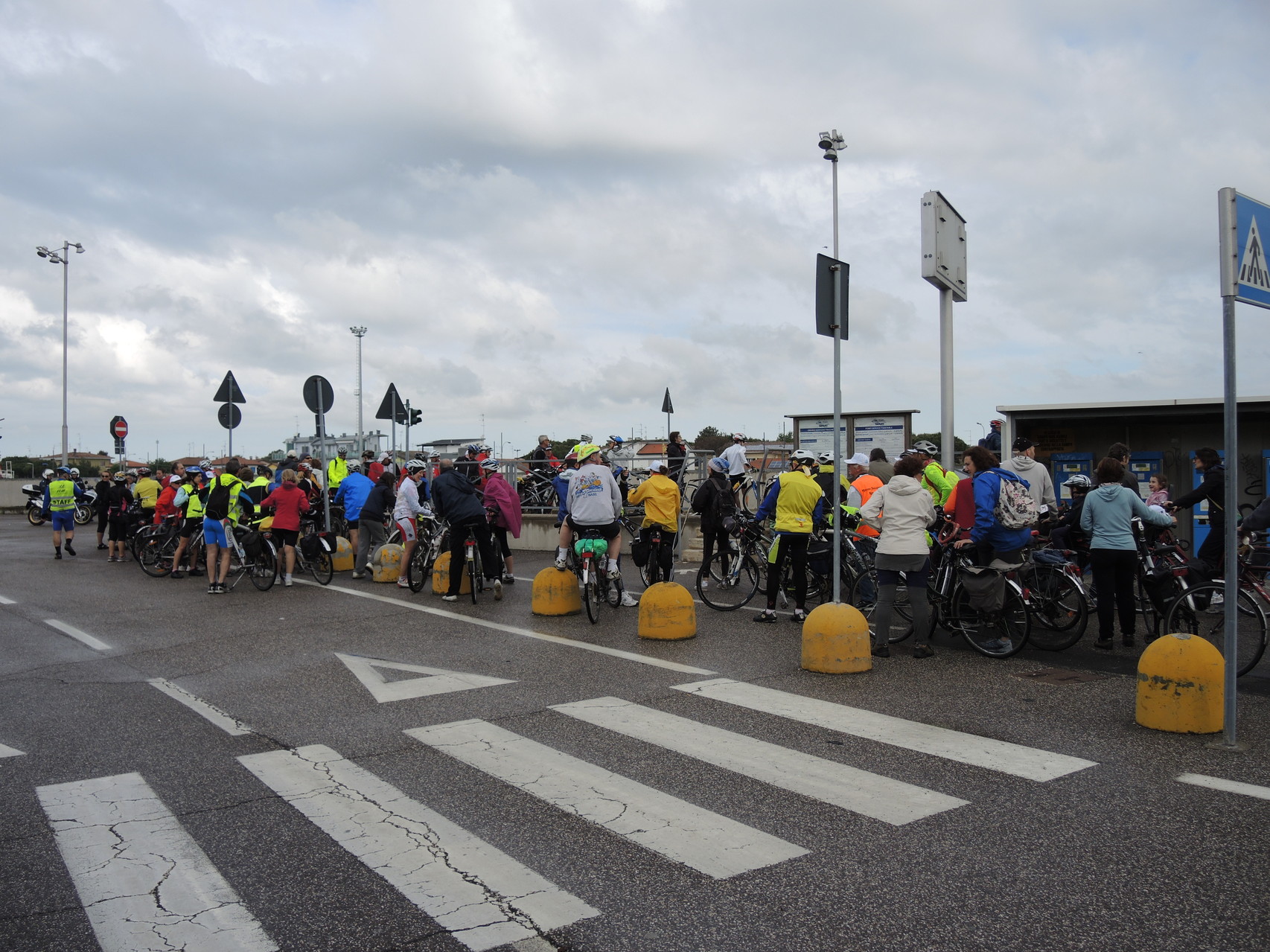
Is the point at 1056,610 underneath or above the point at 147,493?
underneath

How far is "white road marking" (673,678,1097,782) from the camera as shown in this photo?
5.52 m

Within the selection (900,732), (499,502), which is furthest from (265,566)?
(900,732)

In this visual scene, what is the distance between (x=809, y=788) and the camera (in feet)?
16.9

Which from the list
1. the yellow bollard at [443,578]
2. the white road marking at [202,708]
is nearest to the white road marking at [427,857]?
the white road marking at [202,708]

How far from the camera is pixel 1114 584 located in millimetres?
9055

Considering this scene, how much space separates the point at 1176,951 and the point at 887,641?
537 cm

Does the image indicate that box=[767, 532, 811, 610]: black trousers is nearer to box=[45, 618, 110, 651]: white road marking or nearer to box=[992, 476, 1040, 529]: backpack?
box=[992, 476, 1040, 529]: backpack

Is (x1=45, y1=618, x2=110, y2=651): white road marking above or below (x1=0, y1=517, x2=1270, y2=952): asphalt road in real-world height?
below

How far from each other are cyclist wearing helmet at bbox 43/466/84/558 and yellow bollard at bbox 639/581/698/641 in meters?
14.4

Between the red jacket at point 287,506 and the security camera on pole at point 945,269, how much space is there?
8.97m

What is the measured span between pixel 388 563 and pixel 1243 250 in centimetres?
1204

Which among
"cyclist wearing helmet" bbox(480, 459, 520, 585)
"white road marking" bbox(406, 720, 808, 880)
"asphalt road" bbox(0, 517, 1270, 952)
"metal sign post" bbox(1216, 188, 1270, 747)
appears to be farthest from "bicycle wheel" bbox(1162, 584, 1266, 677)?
"cyclist wearing helmet" bbox(480, 459, 520, 585)

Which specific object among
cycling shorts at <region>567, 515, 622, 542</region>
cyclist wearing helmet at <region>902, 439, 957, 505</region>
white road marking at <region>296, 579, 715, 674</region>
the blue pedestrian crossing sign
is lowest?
white road marking at <region>296, 579, 715, 674</region>

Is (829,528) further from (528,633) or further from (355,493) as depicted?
(355,493)
